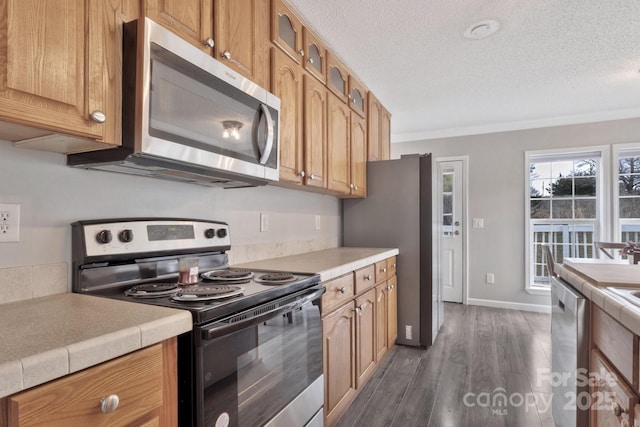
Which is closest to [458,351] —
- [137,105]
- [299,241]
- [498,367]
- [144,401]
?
[498,367]

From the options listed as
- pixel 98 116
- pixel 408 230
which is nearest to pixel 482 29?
pixel 408 230

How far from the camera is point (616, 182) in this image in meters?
3.85

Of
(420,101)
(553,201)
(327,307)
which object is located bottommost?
(327,307)

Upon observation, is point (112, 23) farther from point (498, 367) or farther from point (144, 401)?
point (498, 367)

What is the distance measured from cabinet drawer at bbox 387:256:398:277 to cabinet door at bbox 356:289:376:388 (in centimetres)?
39

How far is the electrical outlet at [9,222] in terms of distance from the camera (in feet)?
3.43

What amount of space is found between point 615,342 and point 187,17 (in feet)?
5.74

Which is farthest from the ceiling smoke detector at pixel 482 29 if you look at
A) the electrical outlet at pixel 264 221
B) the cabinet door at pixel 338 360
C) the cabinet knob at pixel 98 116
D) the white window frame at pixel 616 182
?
the white window frame at pixel 616 182

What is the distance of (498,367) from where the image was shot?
8.51ft

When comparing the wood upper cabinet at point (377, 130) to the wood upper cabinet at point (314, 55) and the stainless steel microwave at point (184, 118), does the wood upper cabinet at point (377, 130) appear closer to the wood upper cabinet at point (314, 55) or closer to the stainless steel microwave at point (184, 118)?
the wood upper cabinet at point (314, 55)

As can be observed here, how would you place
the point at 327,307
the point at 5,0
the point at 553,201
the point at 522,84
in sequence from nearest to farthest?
the point at 5,0 < the point at 327,307 < the point at 522,84 < the point at 553,201

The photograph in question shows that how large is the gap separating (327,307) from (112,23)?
1.36 m

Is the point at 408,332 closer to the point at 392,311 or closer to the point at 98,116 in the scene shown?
A: the point at 392,311

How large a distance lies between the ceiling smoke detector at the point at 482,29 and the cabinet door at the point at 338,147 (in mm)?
936
